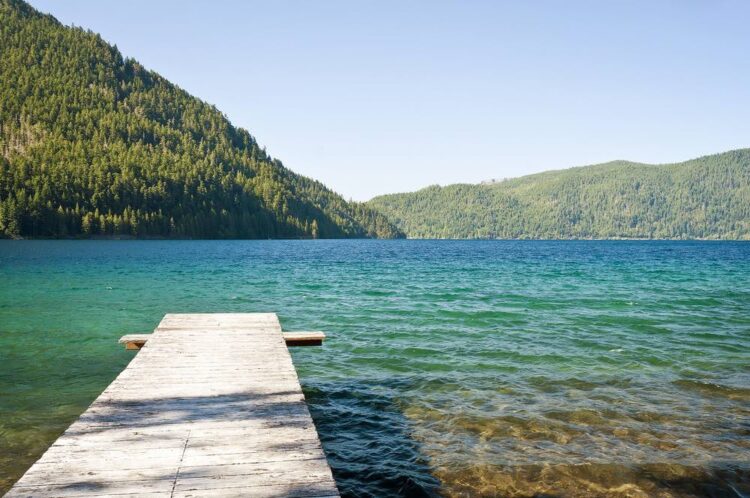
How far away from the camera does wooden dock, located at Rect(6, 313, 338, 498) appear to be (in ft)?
17.1

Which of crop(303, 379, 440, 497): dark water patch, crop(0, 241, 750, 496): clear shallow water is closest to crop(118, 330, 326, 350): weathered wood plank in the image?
crop(0, 241, 750, 496): clear shallow water

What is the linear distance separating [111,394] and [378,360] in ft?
31.8

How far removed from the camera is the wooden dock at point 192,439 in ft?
17.1

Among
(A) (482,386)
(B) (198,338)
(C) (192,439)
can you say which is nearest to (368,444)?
(C) (192,439)

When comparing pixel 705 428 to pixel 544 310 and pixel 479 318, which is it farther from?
pixel 544 310

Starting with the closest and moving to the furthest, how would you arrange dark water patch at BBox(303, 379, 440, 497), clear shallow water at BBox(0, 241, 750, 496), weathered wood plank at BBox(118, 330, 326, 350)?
dark water patch at BBox(303, 379, 440, 497), clear shallow water at BBox(0, 241, 750, 496), weathered wood plank at BBox(118, 330, 326, 350)

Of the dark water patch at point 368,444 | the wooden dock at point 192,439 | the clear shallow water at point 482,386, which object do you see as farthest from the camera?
the clear shallow water at point 482,386

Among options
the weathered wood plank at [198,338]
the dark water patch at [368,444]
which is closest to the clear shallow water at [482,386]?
the dark water patch at [368,444]

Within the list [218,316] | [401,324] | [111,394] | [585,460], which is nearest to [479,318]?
[401,324]

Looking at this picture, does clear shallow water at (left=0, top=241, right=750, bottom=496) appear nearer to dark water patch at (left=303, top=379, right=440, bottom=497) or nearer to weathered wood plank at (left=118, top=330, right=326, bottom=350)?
dark water patch at (left=303, top=379, right=440, bottom=497)

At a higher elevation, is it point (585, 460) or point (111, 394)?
point (111, 394)

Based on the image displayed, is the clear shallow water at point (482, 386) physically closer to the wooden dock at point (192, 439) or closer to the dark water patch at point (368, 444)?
the dark water patch at point (368, 444)

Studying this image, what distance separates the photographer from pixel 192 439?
654 centimetres

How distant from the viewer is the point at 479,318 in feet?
82.8
